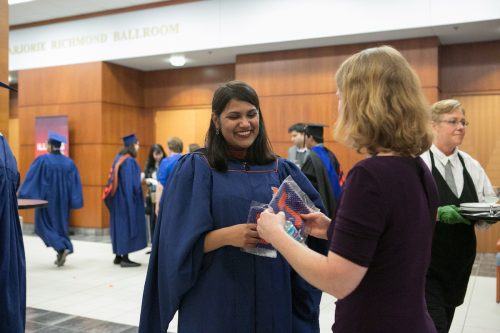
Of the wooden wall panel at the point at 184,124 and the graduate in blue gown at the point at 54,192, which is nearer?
the graduate in blue gown at the point at 54,192

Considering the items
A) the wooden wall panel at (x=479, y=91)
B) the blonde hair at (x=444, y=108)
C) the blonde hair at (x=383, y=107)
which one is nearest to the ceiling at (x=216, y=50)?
the wooden wall panel at (x=479, y=91)

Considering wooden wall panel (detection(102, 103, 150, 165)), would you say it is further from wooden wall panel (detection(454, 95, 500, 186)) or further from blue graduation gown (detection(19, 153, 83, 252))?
wooden wall panel (detection(454, 95, 500, 186))

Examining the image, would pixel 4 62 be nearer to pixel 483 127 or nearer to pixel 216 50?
pixel 216 50

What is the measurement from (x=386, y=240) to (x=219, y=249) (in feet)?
2.54

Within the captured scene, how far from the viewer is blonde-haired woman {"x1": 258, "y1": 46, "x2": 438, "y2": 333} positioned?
1.19 meters

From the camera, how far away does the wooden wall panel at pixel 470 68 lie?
24.6 ft

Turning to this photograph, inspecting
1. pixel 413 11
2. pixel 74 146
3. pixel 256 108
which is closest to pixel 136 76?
pixel 74 146

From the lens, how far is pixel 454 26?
264 inches

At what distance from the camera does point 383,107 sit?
124 cm

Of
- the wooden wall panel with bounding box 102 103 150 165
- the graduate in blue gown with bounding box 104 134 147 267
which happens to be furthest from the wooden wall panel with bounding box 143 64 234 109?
the graduate in blue gown with bounding box 104 134 147 267

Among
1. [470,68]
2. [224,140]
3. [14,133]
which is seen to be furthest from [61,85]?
[224,140]

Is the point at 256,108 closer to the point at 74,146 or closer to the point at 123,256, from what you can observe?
the point at 123,256

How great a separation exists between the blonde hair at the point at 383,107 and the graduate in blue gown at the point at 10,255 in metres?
2.25

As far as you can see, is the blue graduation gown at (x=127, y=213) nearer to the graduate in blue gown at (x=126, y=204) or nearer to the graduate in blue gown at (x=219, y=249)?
the graduate in blue gown at (x=126, y=204)
